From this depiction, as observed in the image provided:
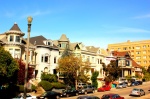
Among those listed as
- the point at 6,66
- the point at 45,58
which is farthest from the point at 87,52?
the point at 6,66

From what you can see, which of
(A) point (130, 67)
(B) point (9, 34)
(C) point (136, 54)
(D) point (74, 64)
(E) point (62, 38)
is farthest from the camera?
(C) point (136, 54)

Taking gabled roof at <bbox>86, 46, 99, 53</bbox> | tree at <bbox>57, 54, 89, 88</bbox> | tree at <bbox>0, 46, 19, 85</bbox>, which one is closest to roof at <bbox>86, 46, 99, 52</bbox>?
gabled roof at <bbox>86, 46, 99, 53</bbox>

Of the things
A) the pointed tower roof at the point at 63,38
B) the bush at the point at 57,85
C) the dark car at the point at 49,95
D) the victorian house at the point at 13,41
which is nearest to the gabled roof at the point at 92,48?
the pointed tower roof at the point at 63,38

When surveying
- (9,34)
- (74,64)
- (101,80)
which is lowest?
(101,80)

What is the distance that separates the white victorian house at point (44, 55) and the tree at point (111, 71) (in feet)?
60.6

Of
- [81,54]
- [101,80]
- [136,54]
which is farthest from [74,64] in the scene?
[136,54]

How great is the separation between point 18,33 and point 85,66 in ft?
58.1

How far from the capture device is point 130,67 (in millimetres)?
87312

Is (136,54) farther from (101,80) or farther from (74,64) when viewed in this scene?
(74,64)

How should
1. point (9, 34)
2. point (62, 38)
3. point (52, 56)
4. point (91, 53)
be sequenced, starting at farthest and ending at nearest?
point (91, 53), point (62, 38), point (52, 56), point (9, 34)

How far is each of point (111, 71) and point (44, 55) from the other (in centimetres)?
2436

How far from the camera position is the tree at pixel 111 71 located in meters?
73.3

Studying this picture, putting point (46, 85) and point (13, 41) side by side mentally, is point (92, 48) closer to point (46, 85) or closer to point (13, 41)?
point (46, 85)

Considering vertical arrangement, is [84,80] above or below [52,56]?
below
